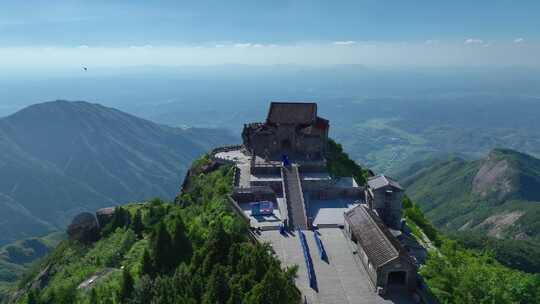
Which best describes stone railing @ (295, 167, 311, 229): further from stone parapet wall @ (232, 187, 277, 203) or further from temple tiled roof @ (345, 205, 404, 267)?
temple tiled roof @ (345, 205, 404, 267)

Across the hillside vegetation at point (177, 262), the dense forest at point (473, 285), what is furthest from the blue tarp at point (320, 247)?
the dense forest at point (473, 285)

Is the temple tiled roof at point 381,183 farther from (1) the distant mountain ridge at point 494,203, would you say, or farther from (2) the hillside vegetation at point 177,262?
(1) the distant mountain ridge at point 494,203

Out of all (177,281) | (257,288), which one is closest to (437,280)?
(257,288)

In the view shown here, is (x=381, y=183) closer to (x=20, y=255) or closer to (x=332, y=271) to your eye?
(x=332, y=271)

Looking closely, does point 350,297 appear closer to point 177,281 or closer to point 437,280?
point 437,280

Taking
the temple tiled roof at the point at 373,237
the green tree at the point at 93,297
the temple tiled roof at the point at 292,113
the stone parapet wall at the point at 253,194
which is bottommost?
the green tree at the point at 93,297

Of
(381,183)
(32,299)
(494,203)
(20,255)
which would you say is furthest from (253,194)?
(494,203)

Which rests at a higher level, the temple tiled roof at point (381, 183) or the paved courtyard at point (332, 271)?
the temple tiled roof at point (381, 183)
